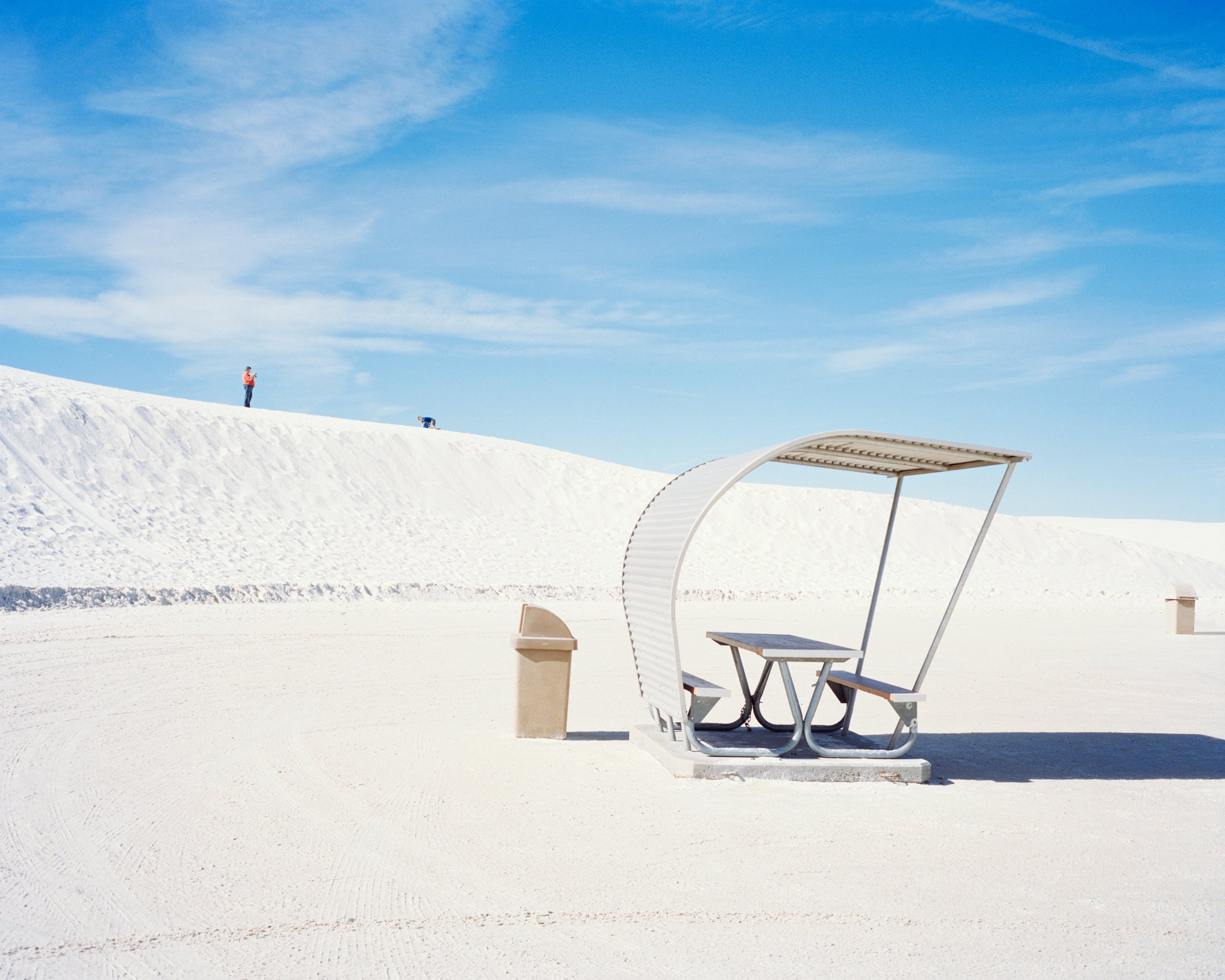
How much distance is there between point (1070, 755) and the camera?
8391mm

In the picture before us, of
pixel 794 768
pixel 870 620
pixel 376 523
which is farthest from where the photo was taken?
pixel 376 523

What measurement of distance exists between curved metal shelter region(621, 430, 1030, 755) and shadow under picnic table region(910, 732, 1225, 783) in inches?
32.2

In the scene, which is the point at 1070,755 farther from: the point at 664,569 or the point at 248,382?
the point at 248,382

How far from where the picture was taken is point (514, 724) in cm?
848

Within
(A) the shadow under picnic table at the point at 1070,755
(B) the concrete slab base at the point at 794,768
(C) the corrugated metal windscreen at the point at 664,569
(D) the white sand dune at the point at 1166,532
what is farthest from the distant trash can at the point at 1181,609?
(D) the white sand dune at the point at 1166,532

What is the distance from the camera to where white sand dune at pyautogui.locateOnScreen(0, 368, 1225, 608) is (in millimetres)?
22562

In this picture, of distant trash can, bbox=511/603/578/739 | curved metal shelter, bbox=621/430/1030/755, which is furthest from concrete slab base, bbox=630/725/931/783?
distant trash can, bbox=511/603/578/739

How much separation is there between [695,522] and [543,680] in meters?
2.33

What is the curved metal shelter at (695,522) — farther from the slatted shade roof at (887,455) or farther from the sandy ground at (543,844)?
the sandy ground at (543,844)

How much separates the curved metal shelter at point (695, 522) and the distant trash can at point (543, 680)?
65 cm

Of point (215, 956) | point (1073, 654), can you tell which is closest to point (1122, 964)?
point (215, 956)

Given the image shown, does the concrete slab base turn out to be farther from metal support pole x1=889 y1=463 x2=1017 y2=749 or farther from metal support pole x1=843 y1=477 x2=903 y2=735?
metal support pole x1=843 y1=477 x2=903 y2=735

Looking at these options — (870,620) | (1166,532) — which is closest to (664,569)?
(870,620)

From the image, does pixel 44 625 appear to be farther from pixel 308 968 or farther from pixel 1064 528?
pixel 1064 528
